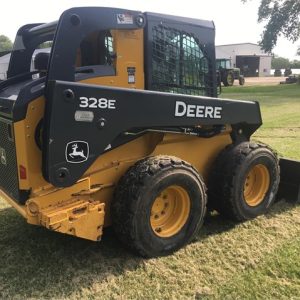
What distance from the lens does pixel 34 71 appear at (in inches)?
169

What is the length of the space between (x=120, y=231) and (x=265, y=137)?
6.30 m

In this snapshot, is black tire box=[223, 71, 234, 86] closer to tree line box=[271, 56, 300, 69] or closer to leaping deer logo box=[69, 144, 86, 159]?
leaping deer logo box=[69, 144, 86, 159]

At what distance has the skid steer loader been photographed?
317 cm

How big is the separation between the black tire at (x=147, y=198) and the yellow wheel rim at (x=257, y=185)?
1027 mm

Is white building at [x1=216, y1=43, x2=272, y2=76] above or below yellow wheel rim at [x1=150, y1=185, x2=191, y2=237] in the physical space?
above

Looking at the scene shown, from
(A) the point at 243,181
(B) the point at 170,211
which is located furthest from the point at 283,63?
(B) the point at 170,211

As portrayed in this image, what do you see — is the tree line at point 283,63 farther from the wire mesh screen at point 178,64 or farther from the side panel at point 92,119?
the side panel at point 92,119

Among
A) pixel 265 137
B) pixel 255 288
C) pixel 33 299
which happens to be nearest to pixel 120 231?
pixel 33 299

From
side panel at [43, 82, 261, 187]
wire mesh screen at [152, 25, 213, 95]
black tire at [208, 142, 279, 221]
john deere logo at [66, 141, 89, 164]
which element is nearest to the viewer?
side panel at [43, 82, 261, 187]

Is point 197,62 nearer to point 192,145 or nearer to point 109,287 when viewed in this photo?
point 192,145

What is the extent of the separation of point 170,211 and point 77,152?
43.8 inches

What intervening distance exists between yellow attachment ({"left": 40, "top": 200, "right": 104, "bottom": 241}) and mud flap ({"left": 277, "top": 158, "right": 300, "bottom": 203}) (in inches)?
101

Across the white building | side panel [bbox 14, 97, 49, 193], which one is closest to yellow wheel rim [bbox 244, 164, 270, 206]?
side panel [bbox 14, 97, 49, 193]

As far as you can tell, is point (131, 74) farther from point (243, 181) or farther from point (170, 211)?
point (243, 181)
